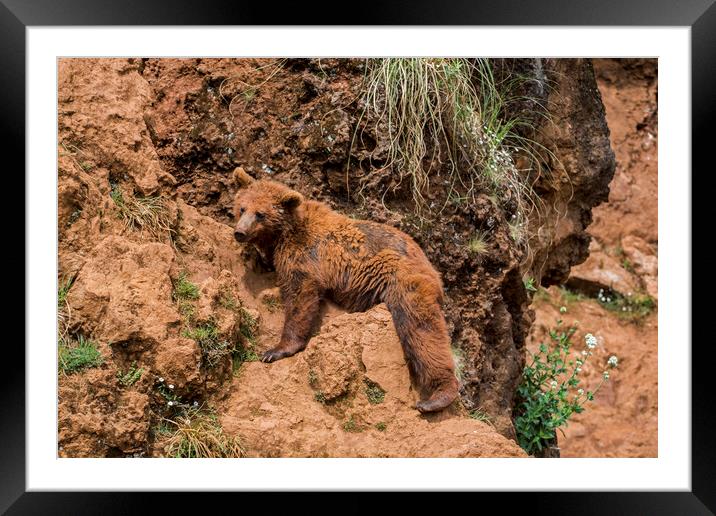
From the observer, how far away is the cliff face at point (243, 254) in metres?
6.35

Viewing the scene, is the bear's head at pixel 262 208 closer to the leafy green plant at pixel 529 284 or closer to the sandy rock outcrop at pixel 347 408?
the sandy rock outcrop at pixel 347 408

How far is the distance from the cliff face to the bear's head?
1.24ft

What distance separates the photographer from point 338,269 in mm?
7410

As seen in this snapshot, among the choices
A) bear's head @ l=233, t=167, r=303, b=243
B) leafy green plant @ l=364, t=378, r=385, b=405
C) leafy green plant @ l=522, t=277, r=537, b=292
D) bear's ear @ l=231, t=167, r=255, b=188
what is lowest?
→ leafy green plant @ l=364, t=378, r=385, b=405

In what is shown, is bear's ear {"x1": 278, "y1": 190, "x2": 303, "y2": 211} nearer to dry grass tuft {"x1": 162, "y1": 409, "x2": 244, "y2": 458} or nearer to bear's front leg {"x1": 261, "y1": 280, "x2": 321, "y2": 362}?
bear's front leg {"x1": 261, "y1": 280, "x2": 321, "y2": 362}

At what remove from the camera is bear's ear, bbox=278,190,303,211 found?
742cm

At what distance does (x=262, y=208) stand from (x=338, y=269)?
872 mm

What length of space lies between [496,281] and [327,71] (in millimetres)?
2712

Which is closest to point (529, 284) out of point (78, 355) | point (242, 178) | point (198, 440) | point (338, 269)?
point (338, 269)

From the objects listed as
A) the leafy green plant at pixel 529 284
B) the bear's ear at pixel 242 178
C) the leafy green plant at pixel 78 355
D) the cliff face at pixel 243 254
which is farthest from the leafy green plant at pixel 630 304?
the leafy green plant at pixel 78 355

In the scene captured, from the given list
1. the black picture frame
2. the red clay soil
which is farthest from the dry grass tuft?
the red clay soil
